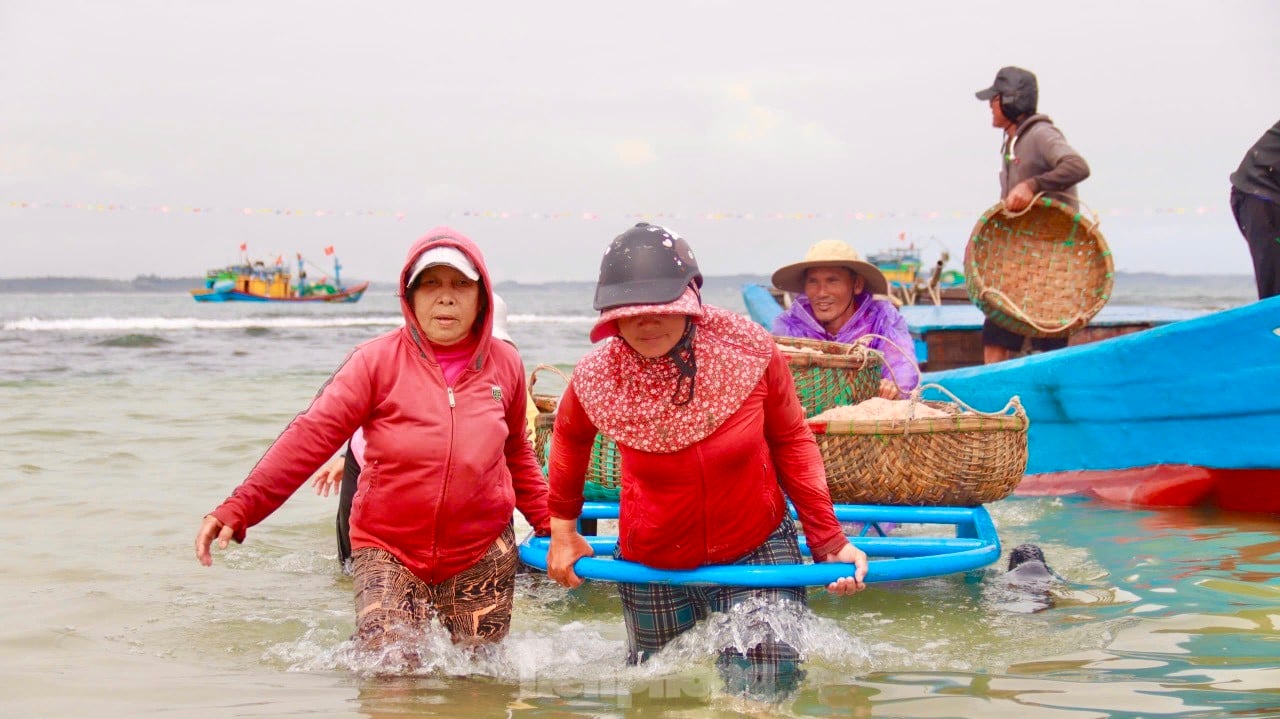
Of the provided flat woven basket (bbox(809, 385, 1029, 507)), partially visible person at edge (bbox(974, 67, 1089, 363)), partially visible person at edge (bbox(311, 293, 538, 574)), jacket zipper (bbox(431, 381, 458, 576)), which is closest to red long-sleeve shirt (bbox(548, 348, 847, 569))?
jacket zipper (bbox(431, 381, 458, 576))

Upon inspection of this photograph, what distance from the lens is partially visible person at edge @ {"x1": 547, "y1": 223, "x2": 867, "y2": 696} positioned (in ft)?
9.91

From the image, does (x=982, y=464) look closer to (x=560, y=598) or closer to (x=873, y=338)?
(x=873, y=338)

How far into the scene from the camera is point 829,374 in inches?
198

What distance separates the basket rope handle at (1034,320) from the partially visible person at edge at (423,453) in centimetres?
442

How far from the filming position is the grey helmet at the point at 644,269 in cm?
292

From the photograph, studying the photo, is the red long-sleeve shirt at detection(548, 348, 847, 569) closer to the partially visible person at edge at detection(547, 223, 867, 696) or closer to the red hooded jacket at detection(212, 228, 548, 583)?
the partially visible person at edge at detection(547, 223, 867, 696)

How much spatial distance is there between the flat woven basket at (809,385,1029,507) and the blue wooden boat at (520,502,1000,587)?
81mm

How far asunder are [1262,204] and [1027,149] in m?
1.51

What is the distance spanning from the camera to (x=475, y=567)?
12.0ft

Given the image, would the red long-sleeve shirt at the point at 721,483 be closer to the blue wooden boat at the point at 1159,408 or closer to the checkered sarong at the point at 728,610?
the checkered sarong at the point at 728,610

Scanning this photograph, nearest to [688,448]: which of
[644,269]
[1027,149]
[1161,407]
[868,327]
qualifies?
[644,269]

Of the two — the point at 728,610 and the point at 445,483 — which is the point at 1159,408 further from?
the point at 445,483

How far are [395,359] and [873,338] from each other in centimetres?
270

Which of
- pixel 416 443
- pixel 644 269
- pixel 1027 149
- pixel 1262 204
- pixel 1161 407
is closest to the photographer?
pixel 644 269
